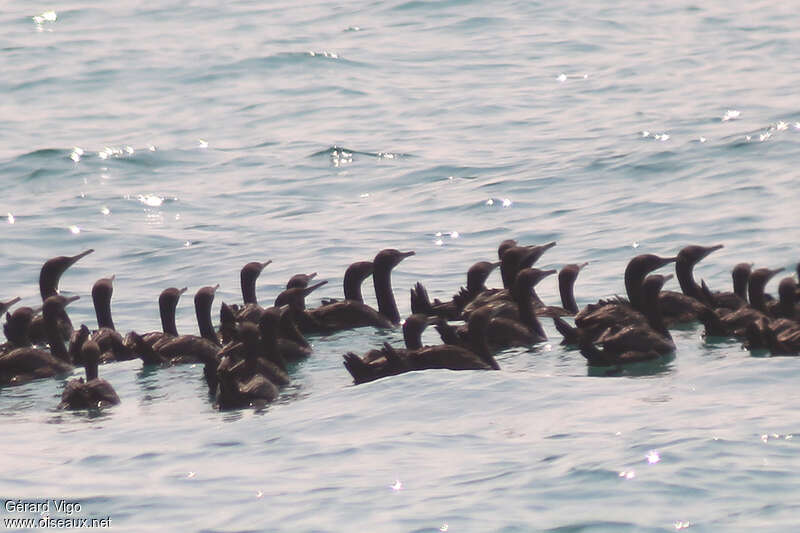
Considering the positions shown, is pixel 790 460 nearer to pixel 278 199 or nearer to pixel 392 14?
pixel 278 199

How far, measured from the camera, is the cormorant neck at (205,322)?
50.1 ft

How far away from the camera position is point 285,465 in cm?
1096

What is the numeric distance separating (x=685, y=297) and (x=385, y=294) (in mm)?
2942

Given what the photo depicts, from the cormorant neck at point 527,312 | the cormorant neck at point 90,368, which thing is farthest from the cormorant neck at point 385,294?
the cormorant neck at point 90,368

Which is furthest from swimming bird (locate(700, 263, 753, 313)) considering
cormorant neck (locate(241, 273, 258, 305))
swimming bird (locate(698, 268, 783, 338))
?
cormorant neck (locate(241, 273, 258, 305))

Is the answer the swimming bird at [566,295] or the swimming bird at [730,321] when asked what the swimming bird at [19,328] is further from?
A: the swimming bird at [730,321]

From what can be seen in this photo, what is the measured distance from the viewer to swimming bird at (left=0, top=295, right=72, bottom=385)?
14.4 metres

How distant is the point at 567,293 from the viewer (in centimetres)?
1603

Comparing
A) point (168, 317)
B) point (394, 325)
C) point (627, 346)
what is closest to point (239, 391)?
point (168, 317)

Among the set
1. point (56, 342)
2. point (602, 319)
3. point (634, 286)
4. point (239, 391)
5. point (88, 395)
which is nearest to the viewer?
point (239, 391)

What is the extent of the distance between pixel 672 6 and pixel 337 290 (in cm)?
2201

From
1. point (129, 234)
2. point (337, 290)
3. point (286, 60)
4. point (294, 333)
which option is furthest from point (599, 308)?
point (286, 60)

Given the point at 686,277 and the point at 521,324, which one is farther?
the point at 686,277

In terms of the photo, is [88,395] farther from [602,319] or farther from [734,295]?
[734,295]
